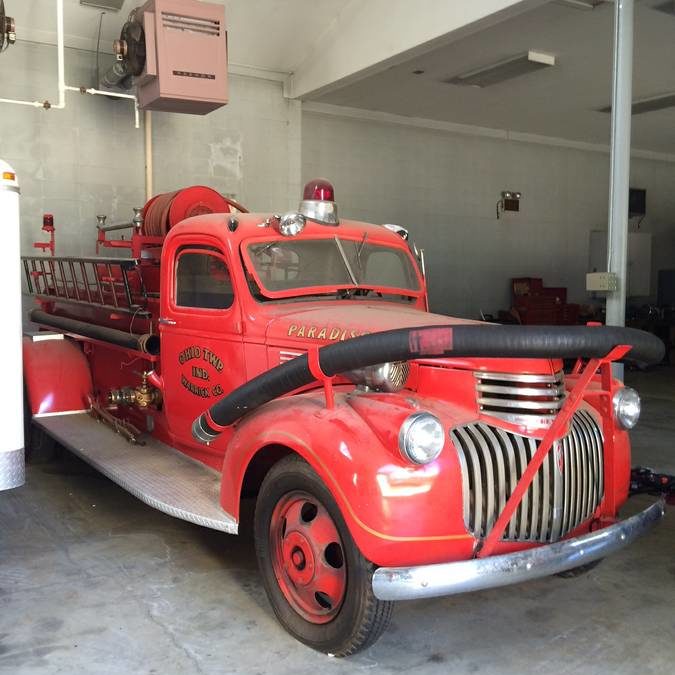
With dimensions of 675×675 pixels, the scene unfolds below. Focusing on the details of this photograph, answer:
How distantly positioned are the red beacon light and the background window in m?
0.56

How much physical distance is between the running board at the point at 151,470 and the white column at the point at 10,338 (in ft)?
2.04

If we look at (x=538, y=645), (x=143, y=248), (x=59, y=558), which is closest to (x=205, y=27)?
(x=143, y=248)

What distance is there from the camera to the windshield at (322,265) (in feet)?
11.8

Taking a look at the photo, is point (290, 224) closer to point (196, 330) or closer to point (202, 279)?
point (202, 279)

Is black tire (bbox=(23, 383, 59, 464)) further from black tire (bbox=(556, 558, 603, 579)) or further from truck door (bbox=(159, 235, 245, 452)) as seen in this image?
black tire (bbox=(556, 558, 603, 579))

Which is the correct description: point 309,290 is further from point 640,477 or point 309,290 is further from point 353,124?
point 353,124

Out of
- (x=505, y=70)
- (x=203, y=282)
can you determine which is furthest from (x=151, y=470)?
(x=505, y=70)

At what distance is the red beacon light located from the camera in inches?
152

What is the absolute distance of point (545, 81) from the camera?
938 centimetres

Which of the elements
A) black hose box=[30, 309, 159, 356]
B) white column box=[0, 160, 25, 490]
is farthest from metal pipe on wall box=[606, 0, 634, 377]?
white column box=[0, 160, 25, 490]

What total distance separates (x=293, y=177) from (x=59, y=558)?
21.9ft

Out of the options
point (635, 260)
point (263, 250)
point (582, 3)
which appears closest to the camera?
point (263, 250)

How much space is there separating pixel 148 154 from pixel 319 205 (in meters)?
4.93

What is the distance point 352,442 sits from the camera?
2.38 m
